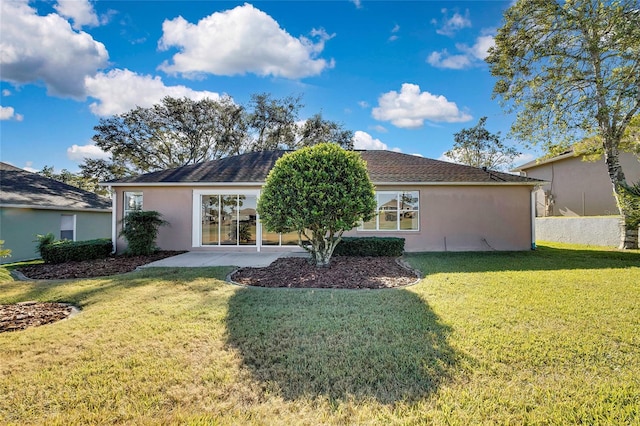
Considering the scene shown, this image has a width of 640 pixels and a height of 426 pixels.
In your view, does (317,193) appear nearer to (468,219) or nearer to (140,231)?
(140,231)

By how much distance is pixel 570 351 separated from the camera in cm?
340

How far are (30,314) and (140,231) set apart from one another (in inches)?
245

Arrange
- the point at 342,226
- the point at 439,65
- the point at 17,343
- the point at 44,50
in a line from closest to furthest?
1. the point at 17,343
2. the point at 342,226
3. the point at 44,50
4. the point at 439,65

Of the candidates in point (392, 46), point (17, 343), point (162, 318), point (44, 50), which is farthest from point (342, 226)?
point (44, 50)

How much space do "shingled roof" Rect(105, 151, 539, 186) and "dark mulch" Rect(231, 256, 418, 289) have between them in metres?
4.56

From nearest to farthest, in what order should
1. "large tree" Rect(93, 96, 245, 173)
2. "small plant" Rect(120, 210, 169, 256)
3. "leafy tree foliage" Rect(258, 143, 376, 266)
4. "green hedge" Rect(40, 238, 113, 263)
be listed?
"leafy tree foliage" Rect(258, 143, 376, 266) → "green hedge" Rect(40, 238, 113, 263) → "small plant" Rect(120, 210, 169, 256) → "large tree" Rect(93, 96, 245, 173)

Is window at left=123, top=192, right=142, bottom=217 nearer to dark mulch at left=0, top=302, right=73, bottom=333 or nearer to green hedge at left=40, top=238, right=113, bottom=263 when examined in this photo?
green hedge at left=40, top=238, right=113, bottom=263

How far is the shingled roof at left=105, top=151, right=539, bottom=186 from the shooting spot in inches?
483

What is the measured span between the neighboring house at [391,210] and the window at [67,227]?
4.56m

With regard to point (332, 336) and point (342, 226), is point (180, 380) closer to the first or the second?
point (332, 336)

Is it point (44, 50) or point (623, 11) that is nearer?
point (44, 50)

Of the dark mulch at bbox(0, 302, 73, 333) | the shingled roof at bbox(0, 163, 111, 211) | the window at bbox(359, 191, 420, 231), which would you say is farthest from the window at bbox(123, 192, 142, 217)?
the window at bbox(359, 191, 420, 231)

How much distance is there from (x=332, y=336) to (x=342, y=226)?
13.0 feet

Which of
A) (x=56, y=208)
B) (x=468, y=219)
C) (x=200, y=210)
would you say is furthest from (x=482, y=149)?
(x=56, y=208)
